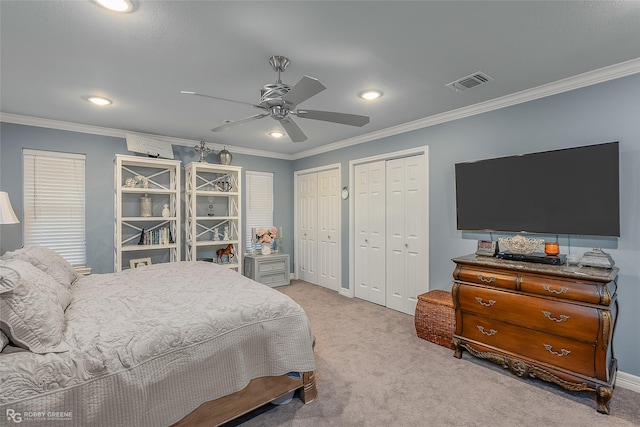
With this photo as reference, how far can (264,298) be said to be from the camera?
216cm

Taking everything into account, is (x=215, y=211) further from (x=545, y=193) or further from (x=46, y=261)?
(x=545, y=193)

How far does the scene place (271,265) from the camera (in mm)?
5266

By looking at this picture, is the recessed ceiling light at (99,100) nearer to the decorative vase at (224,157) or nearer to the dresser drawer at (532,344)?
the decorative vase at (224,157)

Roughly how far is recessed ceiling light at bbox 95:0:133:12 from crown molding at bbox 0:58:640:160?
9.75 ft

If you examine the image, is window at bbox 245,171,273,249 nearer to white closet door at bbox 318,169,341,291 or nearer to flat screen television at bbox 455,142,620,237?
white closet door at bbox 318,169,341,291

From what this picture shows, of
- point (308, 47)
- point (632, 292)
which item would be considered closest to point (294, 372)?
point (308, 47)

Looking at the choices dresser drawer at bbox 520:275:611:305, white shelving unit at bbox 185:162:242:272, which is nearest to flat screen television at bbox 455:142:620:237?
dresser drawer at bbox 520:275:611:305

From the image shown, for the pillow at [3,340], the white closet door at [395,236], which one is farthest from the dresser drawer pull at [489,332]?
the pillow at [3,340]

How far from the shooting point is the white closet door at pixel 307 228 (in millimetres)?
5629

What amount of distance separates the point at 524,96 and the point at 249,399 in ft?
11.5

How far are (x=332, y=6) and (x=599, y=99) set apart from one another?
8.03ft

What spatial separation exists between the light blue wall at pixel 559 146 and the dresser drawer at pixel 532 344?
0.60 metres

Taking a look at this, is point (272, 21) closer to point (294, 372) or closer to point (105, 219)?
point (294, 372)

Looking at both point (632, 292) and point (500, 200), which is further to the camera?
point (500, 200)
